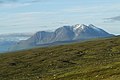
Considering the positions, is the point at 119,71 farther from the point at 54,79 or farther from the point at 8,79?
the point at 8,79

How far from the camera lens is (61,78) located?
68.0 m

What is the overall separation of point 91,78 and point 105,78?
10.6ft

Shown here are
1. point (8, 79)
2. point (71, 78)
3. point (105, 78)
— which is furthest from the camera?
point (8, 79)

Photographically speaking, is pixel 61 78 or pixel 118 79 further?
pixel 61 78

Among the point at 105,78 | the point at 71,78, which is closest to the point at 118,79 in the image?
the point at 105,78

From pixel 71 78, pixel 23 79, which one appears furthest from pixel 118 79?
pixel 23 79

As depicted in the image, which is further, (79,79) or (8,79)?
(8,79)

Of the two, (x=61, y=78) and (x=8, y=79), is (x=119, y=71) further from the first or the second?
(x=8, y=79)

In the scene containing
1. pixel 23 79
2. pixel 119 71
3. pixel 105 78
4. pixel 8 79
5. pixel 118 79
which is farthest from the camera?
pixel 8 79

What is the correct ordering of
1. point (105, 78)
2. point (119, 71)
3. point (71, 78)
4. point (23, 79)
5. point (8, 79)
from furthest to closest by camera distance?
point (8, 79)
point (23, 79)
point (71, 78)
point (119, 71)
point (105, 78)

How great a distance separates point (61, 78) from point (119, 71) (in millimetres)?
12562

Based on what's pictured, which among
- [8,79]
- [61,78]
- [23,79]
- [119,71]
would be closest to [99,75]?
[119,71]

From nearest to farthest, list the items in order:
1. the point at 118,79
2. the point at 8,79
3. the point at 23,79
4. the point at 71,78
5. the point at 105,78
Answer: the point at 118,79
the point at 105,78
the point at 71,78
the point at 23,79
the point at 8,79

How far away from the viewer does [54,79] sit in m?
67.7
